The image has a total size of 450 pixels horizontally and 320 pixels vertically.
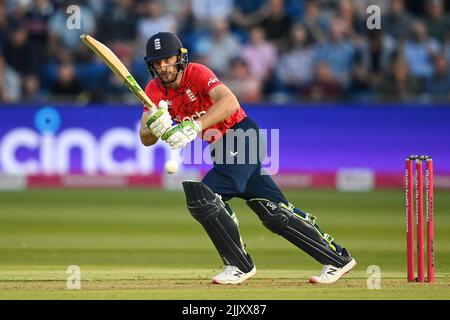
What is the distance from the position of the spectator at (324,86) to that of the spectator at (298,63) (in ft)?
0.49

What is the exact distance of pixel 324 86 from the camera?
1270cm

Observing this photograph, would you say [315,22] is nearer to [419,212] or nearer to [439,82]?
[439,82]

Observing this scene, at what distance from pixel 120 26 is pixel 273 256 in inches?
245

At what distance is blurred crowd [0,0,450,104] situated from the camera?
12703mm

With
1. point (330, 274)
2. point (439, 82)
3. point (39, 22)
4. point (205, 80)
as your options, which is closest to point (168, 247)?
point (330, 274)

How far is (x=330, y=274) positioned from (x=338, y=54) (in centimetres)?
689

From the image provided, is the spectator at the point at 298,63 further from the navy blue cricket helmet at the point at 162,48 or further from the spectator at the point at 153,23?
the navy blue cricket helmet at the point at 162,48

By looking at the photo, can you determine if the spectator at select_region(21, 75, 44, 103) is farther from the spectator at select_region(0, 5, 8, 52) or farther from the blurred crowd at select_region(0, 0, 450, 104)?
the spectator at select_region(0, 5, 8, 52)

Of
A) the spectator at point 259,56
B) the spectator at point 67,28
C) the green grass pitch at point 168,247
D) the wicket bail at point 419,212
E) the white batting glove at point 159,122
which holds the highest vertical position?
the spectator at point 67,28

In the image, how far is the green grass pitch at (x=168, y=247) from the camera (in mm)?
5977

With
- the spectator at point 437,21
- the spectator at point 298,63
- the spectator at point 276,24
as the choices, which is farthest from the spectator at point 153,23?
the spectator at point 437,21

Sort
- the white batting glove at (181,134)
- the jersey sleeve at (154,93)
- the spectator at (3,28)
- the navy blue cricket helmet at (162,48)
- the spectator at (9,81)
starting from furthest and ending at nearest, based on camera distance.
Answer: the spectator at (3,28)
the spectator at (9,81)
the jersey sleeve at (154,93)
the navy blue cricket helmet at (162,48)
the white batting glove at (181,134)

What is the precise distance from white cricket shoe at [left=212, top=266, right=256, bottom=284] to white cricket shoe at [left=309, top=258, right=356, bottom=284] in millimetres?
394

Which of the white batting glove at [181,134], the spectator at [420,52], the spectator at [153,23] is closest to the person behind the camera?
the white batting glove at [181,134]
